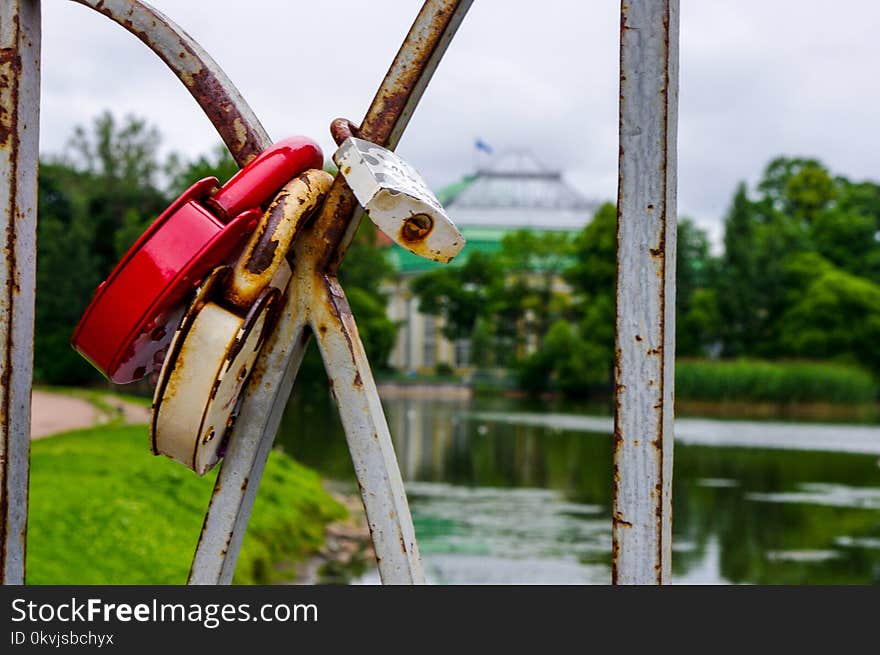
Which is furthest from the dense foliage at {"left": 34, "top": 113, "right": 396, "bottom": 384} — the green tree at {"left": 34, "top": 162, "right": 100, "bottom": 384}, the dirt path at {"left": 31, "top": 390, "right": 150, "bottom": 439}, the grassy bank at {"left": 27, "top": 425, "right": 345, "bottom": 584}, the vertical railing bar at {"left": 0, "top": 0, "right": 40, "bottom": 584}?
the vertical railing bar at {"left": 0, "top": 0, "right": 40, "bottom": 584}

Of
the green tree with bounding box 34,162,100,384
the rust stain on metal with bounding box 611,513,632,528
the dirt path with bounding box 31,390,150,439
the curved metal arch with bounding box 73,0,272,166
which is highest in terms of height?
the green tree with bounding box 34,162,100,384

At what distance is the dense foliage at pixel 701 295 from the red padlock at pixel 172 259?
3847cm

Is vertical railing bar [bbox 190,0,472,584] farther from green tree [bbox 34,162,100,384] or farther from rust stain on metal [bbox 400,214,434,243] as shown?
green tree [bbox 34,162,100,384]

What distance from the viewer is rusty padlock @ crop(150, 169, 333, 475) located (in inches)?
52.9

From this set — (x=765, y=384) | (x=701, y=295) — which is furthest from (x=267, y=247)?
(x=701, y=295)

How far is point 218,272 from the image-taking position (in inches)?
53.6

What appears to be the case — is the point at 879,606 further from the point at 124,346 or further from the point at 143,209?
the point at 143,209

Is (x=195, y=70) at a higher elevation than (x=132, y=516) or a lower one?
higher

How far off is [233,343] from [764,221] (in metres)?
56.1

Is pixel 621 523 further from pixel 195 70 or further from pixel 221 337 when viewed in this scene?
pixel 195 70

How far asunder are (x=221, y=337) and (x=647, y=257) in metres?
0.46

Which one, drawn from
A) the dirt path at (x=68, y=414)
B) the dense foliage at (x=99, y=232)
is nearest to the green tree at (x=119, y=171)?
the dense foliage at (x=99, y=232)

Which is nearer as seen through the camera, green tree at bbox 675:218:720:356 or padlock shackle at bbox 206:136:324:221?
padlock shackle at bbox 206:136:324:221

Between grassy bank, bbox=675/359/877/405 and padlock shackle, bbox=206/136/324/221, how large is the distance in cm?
3509
